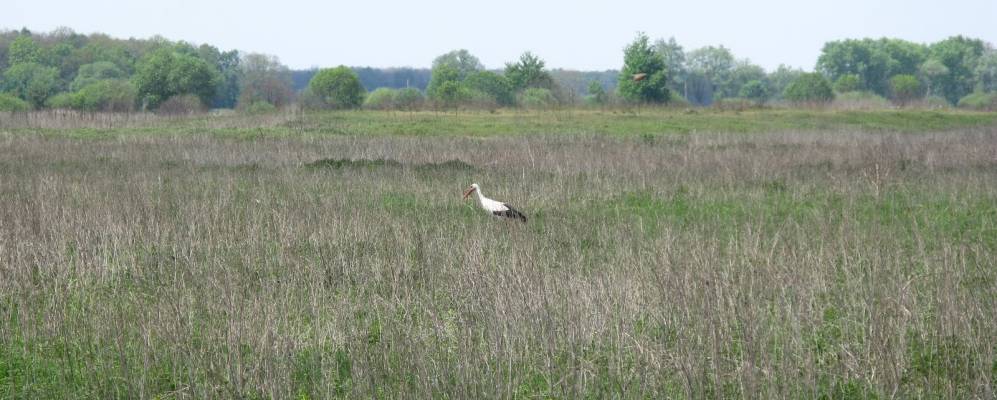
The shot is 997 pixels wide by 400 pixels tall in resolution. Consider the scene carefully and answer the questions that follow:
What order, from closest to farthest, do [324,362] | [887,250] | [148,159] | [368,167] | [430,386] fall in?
1. [430,386]
2. [324,362]
3. [887,250]
4. [368,167]
5. [148,159]

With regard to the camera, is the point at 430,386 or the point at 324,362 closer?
the point at 430,386

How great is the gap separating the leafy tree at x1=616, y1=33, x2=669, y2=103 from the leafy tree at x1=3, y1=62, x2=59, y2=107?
48128 millimetres

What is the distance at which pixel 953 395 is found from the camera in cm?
540

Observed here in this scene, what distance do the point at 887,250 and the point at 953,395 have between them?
3673 millimetres

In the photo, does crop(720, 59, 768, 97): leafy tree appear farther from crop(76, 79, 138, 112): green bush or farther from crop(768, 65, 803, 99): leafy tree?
crop(76, 79, 138, 112): green bush

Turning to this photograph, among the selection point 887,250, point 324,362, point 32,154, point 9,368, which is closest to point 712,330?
point 324,362

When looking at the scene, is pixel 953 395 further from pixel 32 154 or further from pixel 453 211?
pixel 32 154

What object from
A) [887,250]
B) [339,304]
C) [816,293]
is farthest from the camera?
[887,250]

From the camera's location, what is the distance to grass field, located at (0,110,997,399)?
18.5ft

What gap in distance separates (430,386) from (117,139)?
24595 millimetres

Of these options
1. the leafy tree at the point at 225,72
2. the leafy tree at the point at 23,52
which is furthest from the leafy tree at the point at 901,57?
the leafy tree at the point at 23,52

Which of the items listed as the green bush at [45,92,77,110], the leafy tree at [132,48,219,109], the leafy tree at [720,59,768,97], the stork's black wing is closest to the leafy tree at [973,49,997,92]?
the leafy tree at [720,59,768,97]

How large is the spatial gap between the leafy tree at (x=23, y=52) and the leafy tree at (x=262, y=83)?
21.3 m

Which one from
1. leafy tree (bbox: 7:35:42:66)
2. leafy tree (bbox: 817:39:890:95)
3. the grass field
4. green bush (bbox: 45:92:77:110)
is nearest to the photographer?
the grass field
